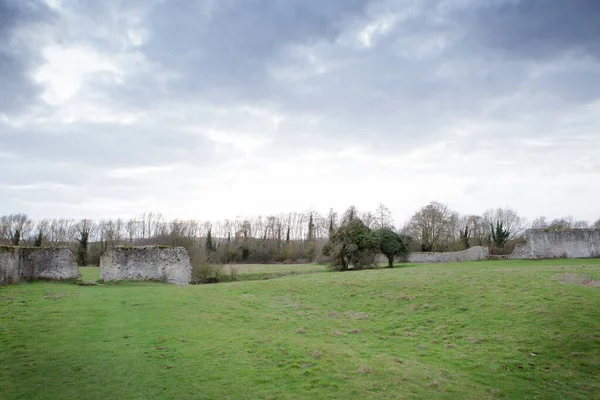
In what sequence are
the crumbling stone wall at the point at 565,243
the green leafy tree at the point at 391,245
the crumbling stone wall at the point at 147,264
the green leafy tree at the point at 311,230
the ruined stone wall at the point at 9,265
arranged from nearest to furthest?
the ruined stone wall at the point at 9,265 < the crumbling stone wall at the point at 147,264 < the crumbling stone wall at the point at 565,243 < the green leafy tree at the point at 391,245 < the green leafy tree at the point at 311,230

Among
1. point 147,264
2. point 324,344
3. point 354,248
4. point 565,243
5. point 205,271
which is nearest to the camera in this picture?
point 324,344

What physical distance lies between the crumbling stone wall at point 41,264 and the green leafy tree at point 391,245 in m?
30.5

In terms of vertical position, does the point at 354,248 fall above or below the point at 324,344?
above

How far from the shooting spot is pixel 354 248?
134 ft

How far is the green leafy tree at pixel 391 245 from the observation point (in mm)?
42031

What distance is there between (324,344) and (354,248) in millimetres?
27658

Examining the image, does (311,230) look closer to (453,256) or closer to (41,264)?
(453,256)

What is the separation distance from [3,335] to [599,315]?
21728 millimetres

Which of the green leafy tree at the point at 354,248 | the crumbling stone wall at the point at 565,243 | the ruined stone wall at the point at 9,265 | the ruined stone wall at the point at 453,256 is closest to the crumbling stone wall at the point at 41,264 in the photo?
the ruined stone wall at the point at 9,265

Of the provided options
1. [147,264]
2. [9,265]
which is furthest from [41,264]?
[147,264]

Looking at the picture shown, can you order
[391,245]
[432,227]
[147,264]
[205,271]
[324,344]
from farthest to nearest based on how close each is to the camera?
[432,227], [391,245], [205,271], [147,264], [324,344]

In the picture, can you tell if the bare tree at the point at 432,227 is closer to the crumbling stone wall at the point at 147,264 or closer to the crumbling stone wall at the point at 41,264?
the crumbling stone wall at the point at 147,264

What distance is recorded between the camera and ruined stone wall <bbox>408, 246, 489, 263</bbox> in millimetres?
47344

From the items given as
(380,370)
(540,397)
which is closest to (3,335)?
(380,370)
